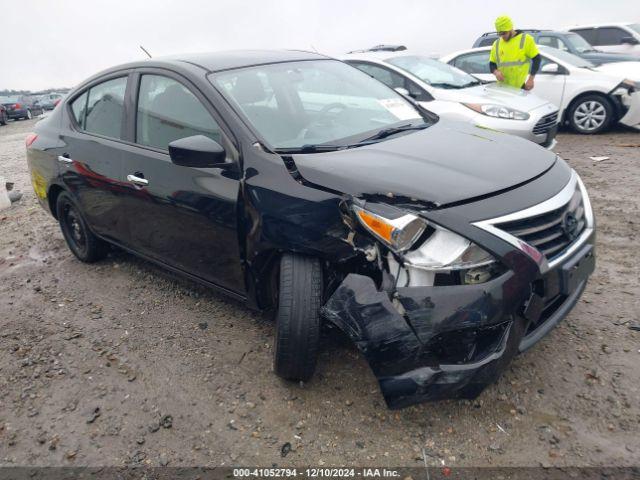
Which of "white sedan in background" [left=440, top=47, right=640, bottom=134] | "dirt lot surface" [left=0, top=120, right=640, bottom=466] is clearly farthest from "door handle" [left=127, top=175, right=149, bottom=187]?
"white sedan in background" [left=440, top=47, right=640, bottom=134]

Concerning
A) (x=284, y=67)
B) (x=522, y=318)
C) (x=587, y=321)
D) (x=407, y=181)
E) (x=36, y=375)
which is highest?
(x=284, y=67)

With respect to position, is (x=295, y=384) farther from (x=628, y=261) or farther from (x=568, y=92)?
(x=568, y=92)

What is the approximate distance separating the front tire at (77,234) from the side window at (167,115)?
1.21 m

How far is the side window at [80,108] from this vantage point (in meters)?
4.02

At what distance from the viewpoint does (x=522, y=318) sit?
2246 millimetres

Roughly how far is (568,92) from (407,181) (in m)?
6.96

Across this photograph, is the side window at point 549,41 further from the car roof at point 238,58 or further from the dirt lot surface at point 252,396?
the car roof at point 238,58

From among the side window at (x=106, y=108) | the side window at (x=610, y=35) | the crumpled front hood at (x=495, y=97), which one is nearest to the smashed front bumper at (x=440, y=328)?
the side window at (x=106, y=108)

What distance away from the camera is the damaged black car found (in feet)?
7.16

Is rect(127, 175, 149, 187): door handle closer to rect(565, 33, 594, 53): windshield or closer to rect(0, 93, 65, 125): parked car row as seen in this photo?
rect(565, 33, 594, 53): windshield

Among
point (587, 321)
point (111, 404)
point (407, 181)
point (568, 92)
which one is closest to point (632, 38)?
point (568, 92)

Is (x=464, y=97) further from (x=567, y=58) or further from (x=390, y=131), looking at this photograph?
(x=390, y=131)

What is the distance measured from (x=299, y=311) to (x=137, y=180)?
1501mm

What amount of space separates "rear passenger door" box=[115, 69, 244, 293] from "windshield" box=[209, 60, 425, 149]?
0.22 metres
